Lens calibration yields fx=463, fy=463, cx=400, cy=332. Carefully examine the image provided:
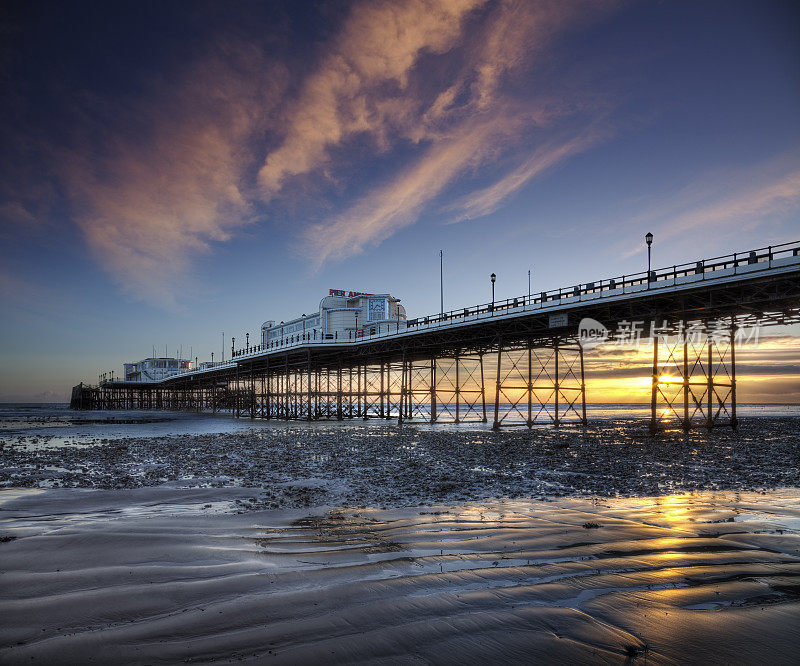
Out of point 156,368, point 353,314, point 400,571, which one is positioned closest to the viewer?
point 400,571

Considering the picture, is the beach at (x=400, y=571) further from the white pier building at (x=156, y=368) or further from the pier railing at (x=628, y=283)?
the white pier building at (x=156, y=368)

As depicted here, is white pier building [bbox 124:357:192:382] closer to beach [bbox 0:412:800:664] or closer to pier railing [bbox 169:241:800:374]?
pier railing [bbox 169:241:800:374]

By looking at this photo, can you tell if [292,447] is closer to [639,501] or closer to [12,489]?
[12,489]

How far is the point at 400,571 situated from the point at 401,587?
0.49m

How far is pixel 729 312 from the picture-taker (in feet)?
79.8

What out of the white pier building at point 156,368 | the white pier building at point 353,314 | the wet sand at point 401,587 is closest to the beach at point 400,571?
the wet sand at point 401,587

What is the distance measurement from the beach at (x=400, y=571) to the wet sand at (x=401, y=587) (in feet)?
0.08

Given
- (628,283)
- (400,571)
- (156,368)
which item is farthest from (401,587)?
(156,368)

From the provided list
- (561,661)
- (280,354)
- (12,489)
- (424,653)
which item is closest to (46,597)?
(424,653)

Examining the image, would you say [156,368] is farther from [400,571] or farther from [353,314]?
[400,571]

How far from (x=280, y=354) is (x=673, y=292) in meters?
39.1

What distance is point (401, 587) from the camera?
14.8 ft

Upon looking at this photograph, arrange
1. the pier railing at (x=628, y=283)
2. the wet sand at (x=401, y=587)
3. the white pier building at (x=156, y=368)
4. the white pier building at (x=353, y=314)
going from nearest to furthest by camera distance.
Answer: the wet sand at (x=401, y=587) < the pier railing at (x=628, y=283) < the white pier building at (x=353, y=314) < the white pier building at (x=156, y=368)

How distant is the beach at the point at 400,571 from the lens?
11.2ft
